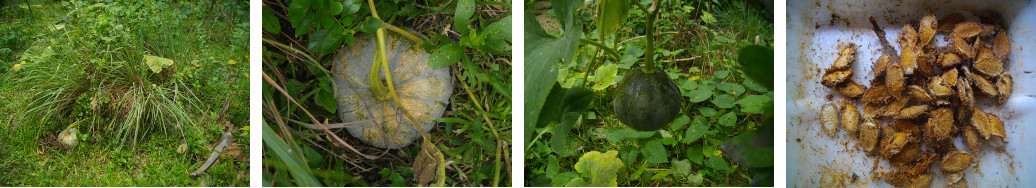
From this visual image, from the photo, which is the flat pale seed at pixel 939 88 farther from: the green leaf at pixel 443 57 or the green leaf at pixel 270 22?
the green leaf at pixel 270 22

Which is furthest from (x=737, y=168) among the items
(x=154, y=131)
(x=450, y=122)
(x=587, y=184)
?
(x=154, y=131)

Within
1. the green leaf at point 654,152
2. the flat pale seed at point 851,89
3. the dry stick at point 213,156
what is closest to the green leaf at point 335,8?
the dry stick at point 213,156

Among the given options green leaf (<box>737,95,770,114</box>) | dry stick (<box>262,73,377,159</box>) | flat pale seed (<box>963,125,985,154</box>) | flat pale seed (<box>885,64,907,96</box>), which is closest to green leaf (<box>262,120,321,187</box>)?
dry stick (<box>262,73,377,159</box>)

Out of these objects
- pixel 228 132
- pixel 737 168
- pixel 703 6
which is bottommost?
pixel 737 168

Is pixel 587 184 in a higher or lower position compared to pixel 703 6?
lower

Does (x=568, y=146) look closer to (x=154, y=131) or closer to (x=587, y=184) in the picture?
(x=587, y=184)

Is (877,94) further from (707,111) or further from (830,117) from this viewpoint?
(707,111)

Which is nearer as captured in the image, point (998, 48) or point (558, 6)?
point (558, 6)
